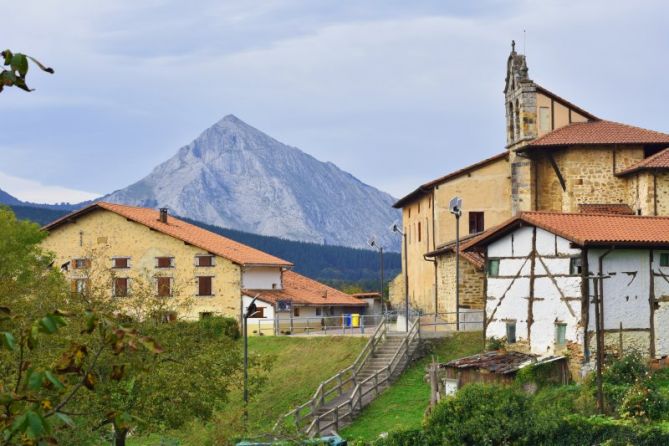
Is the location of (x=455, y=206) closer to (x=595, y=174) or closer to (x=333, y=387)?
(x=595, y=174)

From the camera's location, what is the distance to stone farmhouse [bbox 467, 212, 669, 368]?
123ft

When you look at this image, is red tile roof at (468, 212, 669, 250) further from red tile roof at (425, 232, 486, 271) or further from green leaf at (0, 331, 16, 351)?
green leaf at (0, 331, 16, 351)

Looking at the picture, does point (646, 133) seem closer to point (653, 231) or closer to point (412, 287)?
point (653, 231)

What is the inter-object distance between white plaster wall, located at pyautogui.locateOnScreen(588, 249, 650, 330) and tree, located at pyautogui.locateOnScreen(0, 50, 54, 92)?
3232cm

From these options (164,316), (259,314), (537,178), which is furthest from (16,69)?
(259,314)

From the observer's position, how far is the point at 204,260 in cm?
6450

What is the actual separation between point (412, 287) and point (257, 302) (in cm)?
899

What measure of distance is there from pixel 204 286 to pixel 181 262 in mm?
2215

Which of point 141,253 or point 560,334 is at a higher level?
point 141,253

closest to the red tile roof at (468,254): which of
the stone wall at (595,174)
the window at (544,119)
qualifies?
the stone wall at (595,174)

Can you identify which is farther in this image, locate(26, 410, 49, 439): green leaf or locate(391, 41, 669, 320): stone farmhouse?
locate(391, 41, 669, 320): stone farmhouse

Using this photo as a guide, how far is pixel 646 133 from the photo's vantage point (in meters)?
51.2

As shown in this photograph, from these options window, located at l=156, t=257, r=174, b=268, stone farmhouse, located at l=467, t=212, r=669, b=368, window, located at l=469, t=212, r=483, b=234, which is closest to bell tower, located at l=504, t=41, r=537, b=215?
window, located at l=469, t=212, r=483, b=234

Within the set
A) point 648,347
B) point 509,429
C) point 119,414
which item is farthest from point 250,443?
point 119,414
